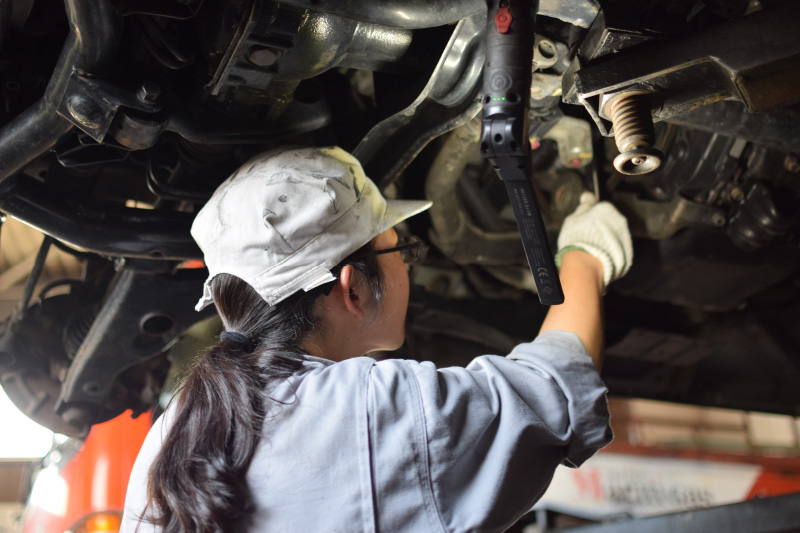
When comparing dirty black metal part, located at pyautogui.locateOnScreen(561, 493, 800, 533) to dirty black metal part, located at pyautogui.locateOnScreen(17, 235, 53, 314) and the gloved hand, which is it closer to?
the gloved hand

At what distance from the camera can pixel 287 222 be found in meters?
0.98

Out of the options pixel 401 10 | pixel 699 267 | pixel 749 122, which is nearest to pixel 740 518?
pixel 699 267

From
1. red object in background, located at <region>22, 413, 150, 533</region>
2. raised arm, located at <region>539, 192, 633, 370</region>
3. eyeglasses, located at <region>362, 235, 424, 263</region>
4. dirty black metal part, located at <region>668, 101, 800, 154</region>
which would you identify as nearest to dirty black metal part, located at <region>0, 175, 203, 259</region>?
eyeglasses, located at <region>362, 235, 424, 263</region>

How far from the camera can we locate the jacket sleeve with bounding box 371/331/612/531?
82cm

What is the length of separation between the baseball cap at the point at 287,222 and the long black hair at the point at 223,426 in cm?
5

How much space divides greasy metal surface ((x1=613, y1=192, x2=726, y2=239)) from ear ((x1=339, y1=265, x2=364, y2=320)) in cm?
71

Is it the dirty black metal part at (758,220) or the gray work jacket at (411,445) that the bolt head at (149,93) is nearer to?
the gray work jacket at (411,445)

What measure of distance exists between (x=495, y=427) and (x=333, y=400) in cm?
20

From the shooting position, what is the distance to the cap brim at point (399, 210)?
112 centimetres

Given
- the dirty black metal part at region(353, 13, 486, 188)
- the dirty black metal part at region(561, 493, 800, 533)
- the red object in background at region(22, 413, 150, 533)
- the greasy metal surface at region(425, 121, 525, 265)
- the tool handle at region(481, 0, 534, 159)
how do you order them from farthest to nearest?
the red object in background at region(22, 413, 150, 533) → the dirty black metal part at region(561, 493, 800, 533) → the greasy metal surface at region(425, 121, 525, 265) → the dirty black metal part at region(353, 13, 486, 188) → the tool handle at region(481, 0, 534, 159)

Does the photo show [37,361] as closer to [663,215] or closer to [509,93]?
[509,93]

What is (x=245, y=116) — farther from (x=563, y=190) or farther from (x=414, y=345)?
(x=414, y=345)

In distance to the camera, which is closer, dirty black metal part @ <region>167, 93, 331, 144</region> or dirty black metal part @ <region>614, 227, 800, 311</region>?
dirty black metal part @ <region>167, 93, 331, 144</region>

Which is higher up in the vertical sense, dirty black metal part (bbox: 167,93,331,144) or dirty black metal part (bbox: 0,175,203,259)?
dirty black metal part (bbox: 167,93,331,144)
